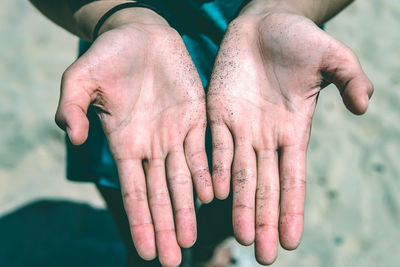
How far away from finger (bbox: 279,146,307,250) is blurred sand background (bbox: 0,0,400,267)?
106 cm

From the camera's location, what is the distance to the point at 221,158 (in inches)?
60.4

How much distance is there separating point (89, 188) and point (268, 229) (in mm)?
1636

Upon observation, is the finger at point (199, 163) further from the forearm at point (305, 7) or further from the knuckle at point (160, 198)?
the forearm at point (305, 7)

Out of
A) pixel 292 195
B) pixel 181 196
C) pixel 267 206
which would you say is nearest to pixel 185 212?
pixel 181 196

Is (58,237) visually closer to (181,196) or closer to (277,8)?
(181,196)

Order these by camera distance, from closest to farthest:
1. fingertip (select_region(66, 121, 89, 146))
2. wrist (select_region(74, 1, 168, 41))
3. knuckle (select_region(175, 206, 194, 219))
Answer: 1. fingertip (select_region(66, 121, 89, 146))
2. knuckle (select_region(175, 206, 194, 219))
3. wrist (select_region(74, 1, 168, 41))

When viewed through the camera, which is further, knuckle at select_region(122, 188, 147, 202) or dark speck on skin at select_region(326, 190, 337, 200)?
dark speck on skin at select_region(326, 190, 337, 200)

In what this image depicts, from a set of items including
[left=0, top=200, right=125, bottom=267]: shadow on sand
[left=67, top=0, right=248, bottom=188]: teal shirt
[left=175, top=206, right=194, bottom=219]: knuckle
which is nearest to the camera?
[left=175, top=206, right=194, bottom=219]: knuckle

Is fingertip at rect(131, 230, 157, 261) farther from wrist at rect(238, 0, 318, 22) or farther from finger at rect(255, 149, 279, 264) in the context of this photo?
wrist at rect(238, 0, 318, 22)

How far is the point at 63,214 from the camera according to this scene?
2.53 metres

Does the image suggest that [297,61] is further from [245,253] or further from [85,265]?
[85,265]

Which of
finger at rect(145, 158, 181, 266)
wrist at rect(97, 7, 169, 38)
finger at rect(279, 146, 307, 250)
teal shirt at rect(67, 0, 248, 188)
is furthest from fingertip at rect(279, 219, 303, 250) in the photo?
wrist at rect(97, 7, 169, 38)

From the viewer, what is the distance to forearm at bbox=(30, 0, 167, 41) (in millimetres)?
1800

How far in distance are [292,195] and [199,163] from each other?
40cm
